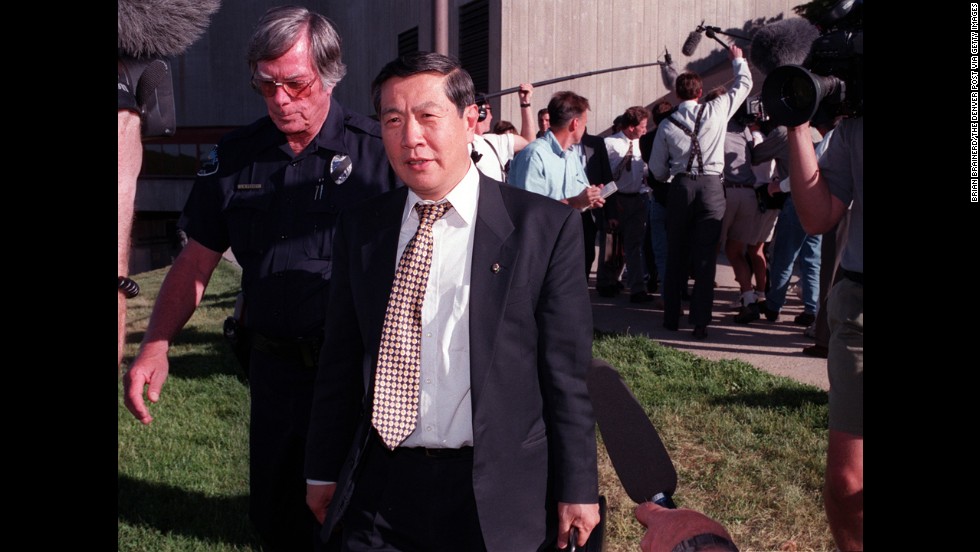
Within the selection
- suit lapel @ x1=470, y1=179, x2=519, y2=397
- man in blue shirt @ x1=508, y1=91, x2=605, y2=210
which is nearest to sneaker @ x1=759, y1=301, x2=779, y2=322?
man in blue shirt @ x1=508, y1=91, x2=605, y2=210

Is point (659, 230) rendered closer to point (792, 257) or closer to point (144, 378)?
point (792, 257)

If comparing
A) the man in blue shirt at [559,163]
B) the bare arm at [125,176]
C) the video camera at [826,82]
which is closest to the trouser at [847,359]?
the video camera at [826,82]

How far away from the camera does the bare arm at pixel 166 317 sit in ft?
9.82

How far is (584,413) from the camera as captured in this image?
2311 mm

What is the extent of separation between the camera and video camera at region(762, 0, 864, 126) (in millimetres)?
2465

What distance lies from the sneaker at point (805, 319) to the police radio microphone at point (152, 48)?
22.4 feet

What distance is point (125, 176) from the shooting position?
231 centimetres

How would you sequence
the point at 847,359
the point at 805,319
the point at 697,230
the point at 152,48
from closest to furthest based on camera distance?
the point at 152,48 < the point at 847,359 < the point at 697,230 < the point at 805,319

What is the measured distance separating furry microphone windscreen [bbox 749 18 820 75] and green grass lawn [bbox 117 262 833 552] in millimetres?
2062

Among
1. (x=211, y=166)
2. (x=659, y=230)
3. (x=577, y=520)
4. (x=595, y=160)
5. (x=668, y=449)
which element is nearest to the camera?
(x=577, y=520)

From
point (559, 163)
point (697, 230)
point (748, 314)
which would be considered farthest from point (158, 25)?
point (748, 314)

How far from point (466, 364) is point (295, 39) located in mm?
1393
